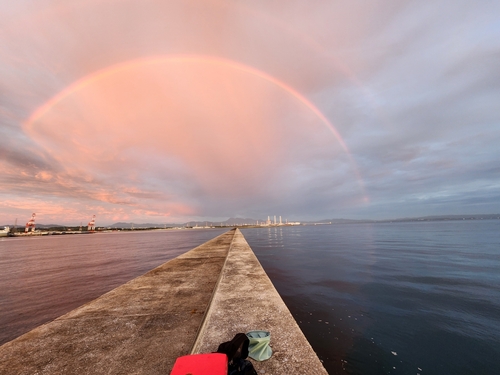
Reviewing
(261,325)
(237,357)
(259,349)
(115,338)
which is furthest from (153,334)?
(237,357)

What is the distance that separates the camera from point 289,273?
15.2m

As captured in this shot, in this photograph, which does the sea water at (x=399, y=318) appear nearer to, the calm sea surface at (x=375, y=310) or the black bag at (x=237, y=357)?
the calm sea surface at (x=375, y=310)

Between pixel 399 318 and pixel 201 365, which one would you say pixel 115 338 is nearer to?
pixel 201 365

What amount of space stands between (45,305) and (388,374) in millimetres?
13618

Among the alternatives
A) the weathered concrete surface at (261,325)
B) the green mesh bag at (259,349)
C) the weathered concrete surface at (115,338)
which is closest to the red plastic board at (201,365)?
the weathered concrete surface at (261,325)

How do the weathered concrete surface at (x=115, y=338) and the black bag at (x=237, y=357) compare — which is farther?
the weathered concrete surface at (x=115, y=338)

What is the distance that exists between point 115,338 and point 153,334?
0.81 meters

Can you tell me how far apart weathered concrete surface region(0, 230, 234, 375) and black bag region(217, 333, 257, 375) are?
136cm

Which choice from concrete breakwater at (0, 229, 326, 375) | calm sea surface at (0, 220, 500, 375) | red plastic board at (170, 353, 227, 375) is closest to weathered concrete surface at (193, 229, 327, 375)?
concrete breakwater at (0, 229, 326, 375)

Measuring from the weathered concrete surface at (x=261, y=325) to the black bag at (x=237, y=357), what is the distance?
20.9 inches

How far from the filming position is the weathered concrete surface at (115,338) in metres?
3.96

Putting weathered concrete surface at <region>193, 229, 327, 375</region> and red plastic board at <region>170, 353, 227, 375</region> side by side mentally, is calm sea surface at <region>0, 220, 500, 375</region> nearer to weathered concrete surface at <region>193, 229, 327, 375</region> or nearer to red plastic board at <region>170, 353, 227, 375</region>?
weathered concrete surface at <region>193, 229, 327, 375</region>


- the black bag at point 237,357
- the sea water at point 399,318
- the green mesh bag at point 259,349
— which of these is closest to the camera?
the black bag at point 237,357

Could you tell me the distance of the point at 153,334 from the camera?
16.4ft
